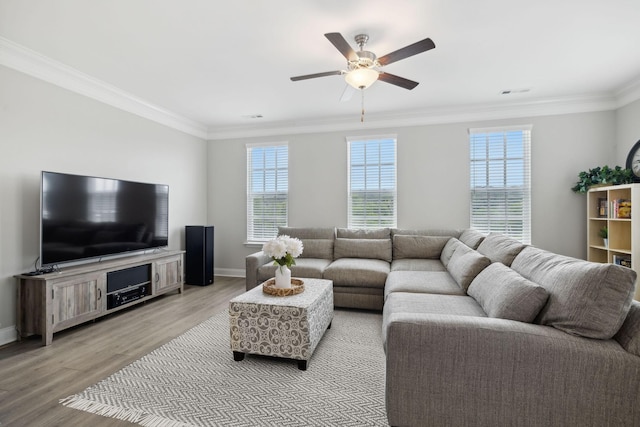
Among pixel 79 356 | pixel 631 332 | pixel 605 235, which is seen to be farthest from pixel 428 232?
pixel 79 356

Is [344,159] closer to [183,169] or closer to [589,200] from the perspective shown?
[183,169]

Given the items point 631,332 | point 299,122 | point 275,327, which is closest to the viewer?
point 631,332

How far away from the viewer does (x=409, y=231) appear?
15.1ft

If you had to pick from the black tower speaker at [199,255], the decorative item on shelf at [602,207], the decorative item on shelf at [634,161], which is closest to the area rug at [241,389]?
the black tower speaker at [199,255]

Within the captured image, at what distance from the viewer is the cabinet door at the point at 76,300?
286cm

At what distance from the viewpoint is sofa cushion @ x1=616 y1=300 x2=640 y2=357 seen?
139cm

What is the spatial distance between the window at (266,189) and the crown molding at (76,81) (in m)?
1.44

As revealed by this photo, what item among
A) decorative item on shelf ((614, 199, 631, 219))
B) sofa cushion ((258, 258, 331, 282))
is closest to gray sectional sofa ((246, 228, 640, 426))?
sofa cushion ((258, 258, 331, 282))

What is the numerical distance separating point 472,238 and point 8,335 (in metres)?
4.94

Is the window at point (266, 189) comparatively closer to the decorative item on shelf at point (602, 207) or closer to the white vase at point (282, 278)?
the white vase at point (282, 278)

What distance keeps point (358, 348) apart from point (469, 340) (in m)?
1.39

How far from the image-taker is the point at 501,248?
2734 millimetres

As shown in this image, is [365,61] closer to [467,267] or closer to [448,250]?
[467,267]

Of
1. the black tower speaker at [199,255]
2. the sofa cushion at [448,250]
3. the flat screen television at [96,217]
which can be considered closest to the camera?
the flat screen television at [96,217]
